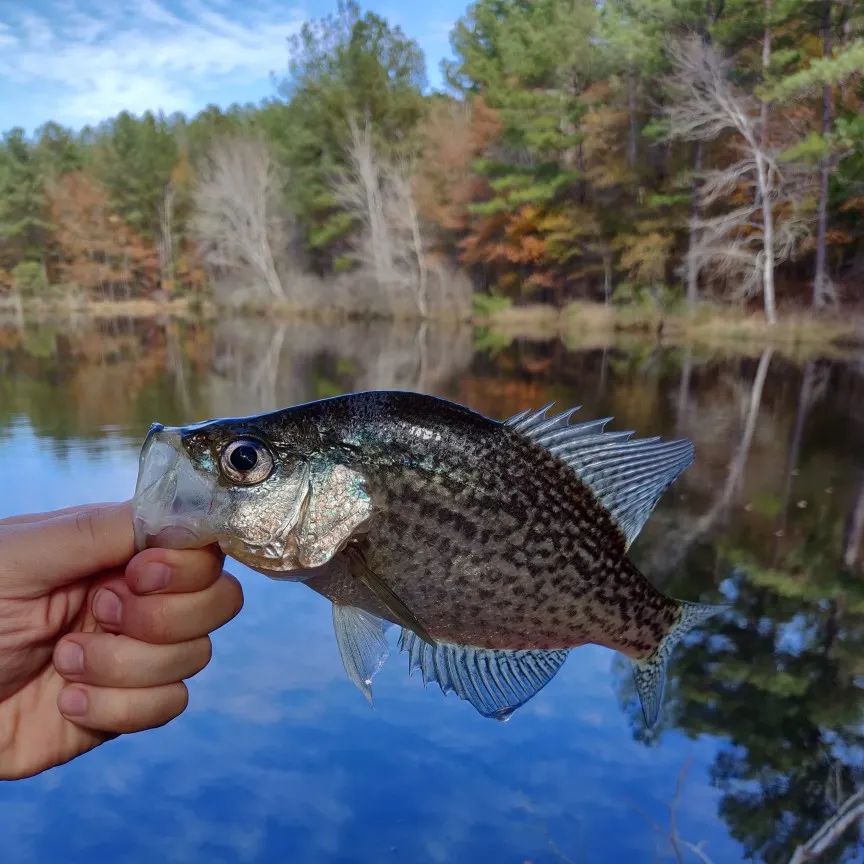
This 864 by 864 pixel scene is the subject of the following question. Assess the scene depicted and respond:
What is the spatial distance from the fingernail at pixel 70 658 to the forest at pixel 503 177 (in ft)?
68.9

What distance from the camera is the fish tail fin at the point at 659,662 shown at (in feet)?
4.78

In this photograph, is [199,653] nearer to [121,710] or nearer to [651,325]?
[121,710]

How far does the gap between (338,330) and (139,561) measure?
95.6ft

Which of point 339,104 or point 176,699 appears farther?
point 339,104

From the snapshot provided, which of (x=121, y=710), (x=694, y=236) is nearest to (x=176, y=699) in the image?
(x=121, y=710)

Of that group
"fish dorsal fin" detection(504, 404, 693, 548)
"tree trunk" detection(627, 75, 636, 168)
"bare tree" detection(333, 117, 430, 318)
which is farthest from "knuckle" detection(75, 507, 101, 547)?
"bare tree" detection(333, 117, 430, 318)

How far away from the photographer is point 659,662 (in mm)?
1468

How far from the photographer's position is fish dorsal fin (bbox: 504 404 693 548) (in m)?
1.32

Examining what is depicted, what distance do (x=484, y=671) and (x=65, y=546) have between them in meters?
0.93

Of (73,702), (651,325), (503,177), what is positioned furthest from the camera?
(503,177)

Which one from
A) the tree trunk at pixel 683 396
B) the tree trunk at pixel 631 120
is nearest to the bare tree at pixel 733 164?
the tree trunk at pixel 631 120

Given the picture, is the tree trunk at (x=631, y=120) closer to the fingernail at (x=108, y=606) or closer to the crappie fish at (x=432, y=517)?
the crappie fish at (x=432, y=517)

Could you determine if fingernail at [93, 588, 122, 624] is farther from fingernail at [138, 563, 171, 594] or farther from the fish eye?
the fish eye

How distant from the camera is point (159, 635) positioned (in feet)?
5.23
